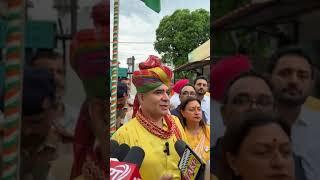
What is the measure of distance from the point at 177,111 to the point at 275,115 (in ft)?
11.0

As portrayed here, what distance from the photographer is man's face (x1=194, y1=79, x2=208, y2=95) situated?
594cm

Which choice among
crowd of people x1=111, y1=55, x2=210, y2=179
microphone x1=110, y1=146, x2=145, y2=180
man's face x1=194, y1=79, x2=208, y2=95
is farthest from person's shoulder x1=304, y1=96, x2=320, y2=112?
man's face x1=194, y1=79, x2=208, y2=95

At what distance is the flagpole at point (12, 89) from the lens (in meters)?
1.12

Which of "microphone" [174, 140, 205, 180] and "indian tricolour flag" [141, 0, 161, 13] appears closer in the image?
"microphone" [174, 140, 205, 180]

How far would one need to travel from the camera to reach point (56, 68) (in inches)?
50.9

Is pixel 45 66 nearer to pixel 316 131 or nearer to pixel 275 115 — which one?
pixel 275 115

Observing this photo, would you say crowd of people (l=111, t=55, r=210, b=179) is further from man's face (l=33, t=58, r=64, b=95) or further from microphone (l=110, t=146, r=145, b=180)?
man's face (l=33, t=58, r=64, b=95)

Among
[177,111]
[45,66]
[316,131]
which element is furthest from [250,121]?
[177,111]

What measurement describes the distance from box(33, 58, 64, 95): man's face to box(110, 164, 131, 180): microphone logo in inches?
36.0

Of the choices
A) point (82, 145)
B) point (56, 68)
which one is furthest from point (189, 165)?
point (56, 68)

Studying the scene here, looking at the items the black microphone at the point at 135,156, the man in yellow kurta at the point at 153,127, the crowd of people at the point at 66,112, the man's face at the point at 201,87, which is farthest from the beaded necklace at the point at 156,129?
the man's face at the point at 201,87

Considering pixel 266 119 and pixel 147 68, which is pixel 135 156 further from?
pixel 266 119

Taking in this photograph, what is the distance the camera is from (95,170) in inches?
54.3

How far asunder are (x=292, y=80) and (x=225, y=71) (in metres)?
0.19
